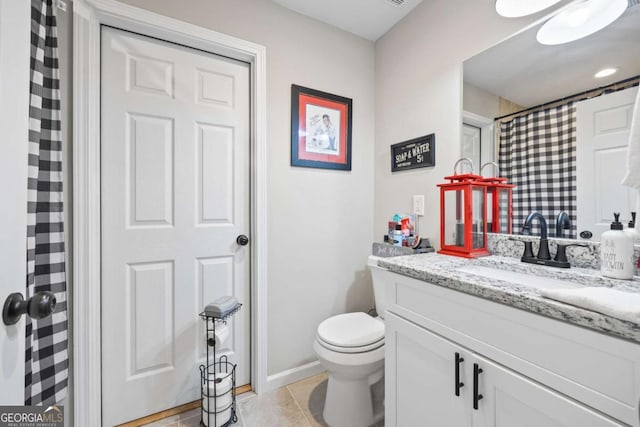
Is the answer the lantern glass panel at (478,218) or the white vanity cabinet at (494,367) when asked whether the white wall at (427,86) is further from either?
the white vanity cabinet at (494,367)

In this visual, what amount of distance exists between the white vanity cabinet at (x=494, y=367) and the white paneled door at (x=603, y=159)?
64 cm

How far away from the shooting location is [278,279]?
1707 millimetres

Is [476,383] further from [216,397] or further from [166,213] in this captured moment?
[166,213]

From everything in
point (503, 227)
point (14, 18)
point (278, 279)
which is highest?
point (14, 18)

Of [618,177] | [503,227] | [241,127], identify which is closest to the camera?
[618,177]

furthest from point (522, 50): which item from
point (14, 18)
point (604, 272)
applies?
point (14, 18)

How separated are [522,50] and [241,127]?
4.86 ft

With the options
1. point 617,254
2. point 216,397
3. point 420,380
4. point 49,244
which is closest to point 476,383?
point 420,380

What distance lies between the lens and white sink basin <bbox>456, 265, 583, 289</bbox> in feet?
2.97

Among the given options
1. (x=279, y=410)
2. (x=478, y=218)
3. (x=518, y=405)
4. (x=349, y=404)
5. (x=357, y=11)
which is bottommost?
(x=279, y=410)

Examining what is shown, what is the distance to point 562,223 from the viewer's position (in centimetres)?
110

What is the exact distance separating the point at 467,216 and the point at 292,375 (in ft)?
4.67

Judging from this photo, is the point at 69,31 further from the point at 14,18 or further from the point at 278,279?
the point at 278,279

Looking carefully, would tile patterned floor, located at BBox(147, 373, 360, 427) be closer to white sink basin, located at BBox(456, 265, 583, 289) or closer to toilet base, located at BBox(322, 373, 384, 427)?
toilet base, located at BBox(322, 373, 384, 427)
